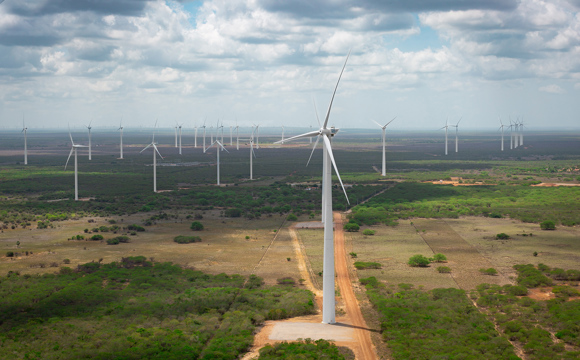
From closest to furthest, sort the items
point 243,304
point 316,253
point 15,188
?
point 243,304
point 316,253
point 15,188

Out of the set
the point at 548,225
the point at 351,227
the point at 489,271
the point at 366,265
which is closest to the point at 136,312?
the point at 366,265

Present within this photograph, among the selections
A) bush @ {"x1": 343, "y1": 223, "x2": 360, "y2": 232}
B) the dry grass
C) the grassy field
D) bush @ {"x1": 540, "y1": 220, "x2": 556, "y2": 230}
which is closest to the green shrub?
the grassy field

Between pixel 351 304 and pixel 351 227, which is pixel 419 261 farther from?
pixel 351 227

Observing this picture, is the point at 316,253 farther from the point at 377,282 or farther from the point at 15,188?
the point at 15,188

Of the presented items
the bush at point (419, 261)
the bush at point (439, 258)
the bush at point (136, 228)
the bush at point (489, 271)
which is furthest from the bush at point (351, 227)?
the bush at point (136, 228)

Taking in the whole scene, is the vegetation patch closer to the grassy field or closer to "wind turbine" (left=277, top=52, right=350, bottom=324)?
"wind turbine" (left=277, top=52, right=350, bottom=324)

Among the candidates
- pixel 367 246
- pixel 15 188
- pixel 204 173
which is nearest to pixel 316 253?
pixel 367 246

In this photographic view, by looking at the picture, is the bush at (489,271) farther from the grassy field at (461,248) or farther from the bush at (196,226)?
the bush at (196,226)
